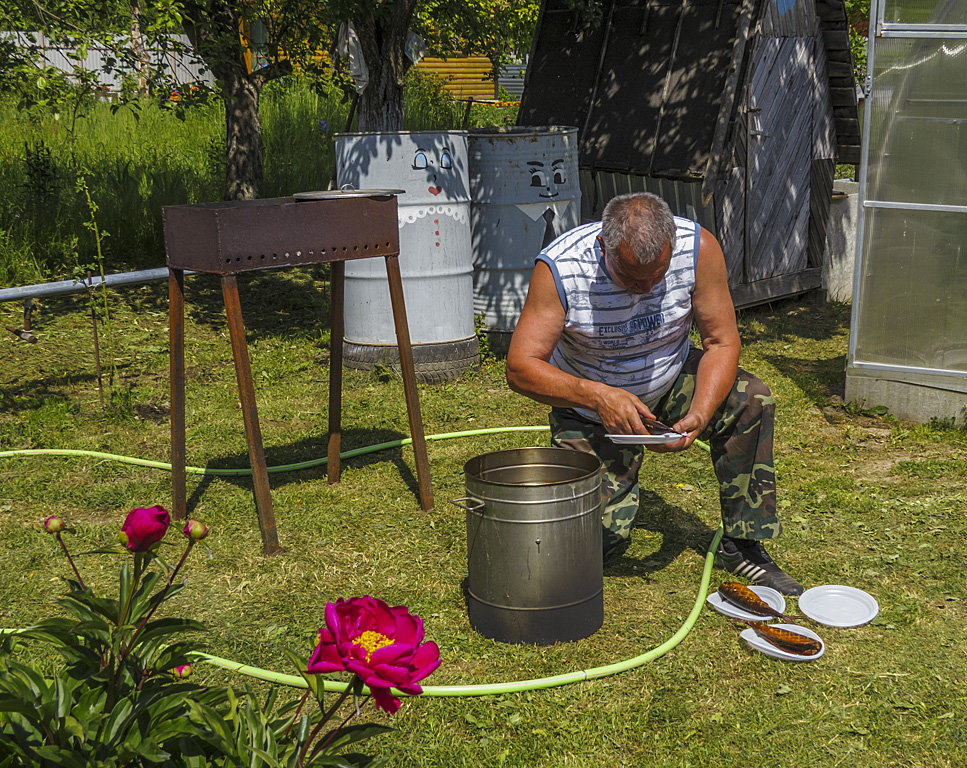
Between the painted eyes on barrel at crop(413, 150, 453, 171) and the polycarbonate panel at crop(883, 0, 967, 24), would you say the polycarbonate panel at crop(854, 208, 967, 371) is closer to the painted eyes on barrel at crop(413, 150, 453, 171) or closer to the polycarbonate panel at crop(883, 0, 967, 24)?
the polycarbonate panel at crop(883, 0, 967, 24)

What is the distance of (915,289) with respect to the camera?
5801mm

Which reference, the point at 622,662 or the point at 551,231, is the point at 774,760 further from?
the point at 551,231

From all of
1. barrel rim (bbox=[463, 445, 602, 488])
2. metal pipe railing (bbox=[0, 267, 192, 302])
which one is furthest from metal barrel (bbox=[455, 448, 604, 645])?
metal pipe railing (bbox=[0, 267, 192, 302])

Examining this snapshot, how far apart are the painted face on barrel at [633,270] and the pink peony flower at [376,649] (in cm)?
211

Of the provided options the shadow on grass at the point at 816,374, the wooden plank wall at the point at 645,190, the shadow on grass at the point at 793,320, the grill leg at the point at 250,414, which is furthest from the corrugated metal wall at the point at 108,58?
the shadow on grass at the point at 793,320

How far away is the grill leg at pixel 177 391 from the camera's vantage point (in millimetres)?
4215

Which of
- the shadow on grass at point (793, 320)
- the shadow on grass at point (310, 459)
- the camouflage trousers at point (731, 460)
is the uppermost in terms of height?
the camouflage trousers at point (731, 460)

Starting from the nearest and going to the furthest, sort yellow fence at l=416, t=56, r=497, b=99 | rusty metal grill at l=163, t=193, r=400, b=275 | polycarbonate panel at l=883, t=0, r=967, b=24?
1. rusty metal grill at l=163, t=193, r=400, b=275
2. polycarbonate panel at l=883, t=0, r=967, b=24
3. yellow fence at l=416, t=56, r=497, b=99

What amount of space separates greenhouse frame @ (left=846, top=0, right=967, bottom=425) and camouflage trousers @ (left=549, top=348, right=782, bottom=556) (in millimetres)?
2481

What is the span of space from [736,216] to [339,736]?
7.43m

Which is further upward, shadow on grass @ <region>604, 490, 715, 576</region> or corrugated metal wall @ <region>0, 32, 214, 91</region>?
corrugated metal wall @ <region>0, 32, 214, 91</region>

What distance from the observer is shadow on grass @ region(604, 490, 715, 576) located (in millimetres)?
4055

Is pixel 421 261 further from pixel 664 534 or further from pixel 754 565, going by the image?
pixel 754 565

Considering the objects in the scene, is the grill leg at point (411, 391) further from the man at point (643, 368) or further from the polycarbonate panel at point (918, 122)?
the polycarbonate panel at point (918, 122)
